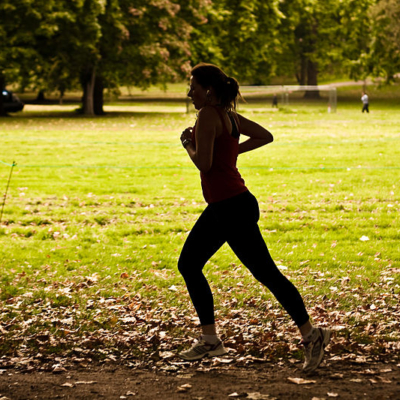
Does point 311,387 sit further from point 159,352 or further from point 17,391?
point 17,391

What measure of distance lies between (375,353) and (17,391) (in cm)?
232

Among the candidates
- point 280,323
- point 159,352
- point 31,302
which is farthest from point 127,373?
point 31,302

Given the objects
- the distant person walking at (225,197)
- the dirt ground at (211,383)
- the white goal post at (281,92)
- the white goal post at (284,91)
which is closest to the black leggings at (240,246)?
the distant person walking at (225,197)

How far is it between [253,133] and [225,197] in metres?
0.59

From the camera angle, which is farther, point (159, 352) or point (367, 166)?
point (367, 166)

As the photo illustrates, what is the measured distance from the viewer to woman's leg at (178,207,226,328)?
4.80 m

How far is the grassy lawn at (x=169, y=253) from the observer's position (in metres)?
5.68

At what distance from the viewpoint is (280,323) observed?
5.84 m

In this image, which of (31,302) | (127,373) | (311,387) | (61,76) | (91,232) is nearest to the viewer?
(311,387)

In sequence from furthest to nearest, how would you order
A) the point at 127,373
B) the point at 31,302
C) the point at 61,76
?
the point at 61,76, the point at 31,302, the point at 127,373

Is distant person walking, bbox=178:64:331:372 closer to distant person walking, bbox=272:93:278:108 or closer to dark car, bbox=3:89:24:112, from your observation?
distant person walking, bbox=272:93:278:108

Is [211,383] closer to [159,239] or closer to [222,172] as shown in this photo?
[222,172]

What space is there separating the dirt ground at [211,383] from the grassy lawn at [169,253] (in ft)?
1.12

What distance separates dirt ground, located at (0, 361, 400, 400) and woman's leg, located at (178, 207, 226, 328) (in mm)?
361
